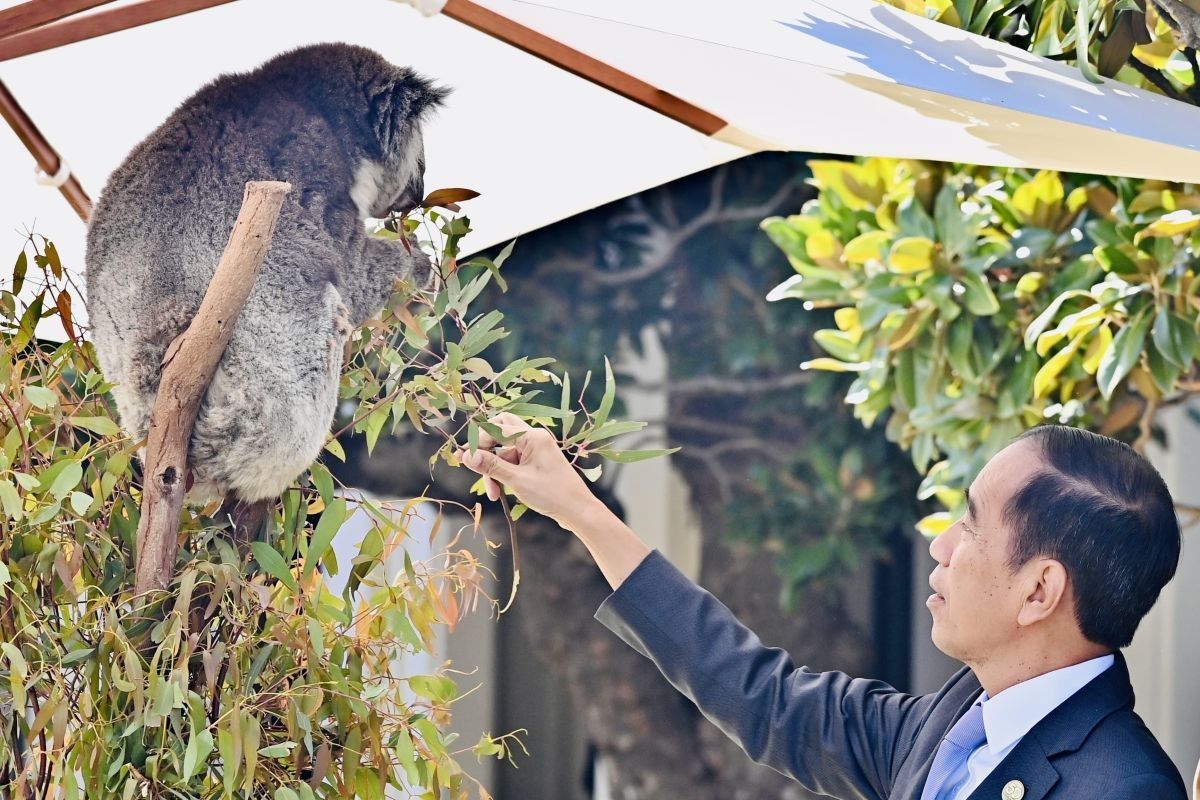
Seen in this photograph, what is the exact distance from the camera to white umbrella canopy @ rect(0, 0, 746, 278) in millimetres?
1112

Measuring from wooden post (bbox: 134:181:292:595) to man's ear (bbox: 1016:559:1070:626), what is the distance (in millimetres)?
668

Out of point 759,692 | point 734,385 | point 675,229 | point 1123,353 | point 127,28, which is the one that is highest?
point 127,28

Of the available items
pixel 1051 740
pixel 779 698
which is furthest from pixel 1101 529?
pixel 779 698

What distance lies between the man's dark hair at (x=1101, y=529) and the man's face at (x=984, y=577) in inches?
0.5

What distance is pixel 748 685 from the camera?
1.32 m

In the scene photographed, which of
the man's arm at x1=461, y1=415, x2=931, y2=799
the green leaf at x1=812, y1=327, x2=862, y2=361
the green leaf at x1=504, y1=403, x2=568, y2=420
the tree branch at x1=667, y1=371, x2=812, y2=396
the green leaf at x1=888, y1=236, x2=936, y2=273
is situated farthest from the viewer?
the tree branch at x1=667, y1=371, x2=812, y2=396

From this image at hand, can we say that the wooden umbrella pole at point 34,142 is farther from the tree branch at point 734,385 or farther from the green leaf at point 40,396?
the tree branch at point 734,385

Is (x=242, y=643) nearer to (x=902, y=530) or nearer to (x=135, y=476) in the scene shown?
(x=135, y=476)

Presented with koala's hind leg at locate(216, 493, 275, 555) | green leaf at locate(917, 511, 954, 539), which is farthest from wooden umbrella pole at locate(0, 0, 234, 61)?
green leaf at locate(917, 511, 954, 539)

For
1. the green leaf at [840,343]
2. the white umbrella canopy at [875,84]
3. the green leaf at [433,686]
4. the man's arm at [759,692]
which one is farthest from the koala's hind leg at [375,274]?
Answer: the green leaf at [840,343]

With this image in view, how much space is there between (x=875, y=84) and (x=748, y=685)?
659mm

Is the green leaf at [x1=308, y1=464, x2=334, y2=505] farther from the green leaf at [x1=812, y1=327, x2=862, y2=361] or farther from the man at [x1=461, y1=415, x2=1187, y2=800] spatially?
the green leaf at [x1=812, y1=327, x2=862, y2=361]

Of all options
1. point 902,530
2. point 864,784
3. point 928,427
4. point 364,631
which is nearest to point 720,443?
point 902,530

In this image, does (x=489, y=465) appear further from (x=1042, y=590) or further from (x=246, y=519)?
(x=1042, y=590)
